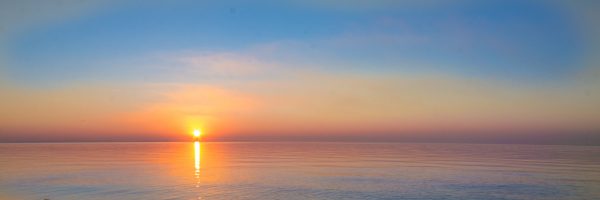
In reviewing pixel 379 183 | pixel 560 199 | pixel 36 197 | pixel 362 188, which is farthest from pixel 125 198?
pixel 560 199

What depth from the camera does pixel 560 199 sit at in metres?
35.1

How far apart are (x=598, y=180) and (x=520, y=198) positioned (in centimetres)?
1859

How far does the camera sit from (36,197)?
3559cm

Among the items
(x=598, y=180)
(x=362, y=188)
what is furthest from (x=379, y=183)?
(x=598, y=180)

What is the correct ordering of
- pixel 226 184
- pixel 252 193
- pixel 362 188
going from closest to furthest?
1. pixel 252 193
2. pixel 362 188
3. pixel 226 184

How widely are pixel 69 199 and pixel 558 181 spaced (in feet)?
152

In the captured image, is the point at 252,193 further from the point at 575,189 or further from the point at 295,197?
the point at 575,189

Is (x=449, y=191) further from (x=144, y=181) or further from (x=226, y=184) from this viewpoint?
(x=144, y=181)

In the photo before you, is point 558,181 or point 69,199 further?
point 558,181

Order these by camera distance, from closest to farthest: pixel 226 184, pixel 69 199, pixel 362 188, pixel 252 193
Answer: pixel 69 199
pixel 252 193
pixel 362 188
pixel 226 184

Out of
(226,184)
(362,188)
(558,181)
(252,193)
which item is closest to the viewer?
(252,193)

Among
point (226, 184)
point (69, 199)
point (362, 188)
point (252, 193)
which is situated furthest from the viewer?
point (226, 184)

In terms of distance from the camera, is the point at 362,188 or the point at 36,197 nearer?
the point at 36,197

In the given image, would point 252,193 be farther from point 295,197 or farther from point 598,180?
point 598,180
